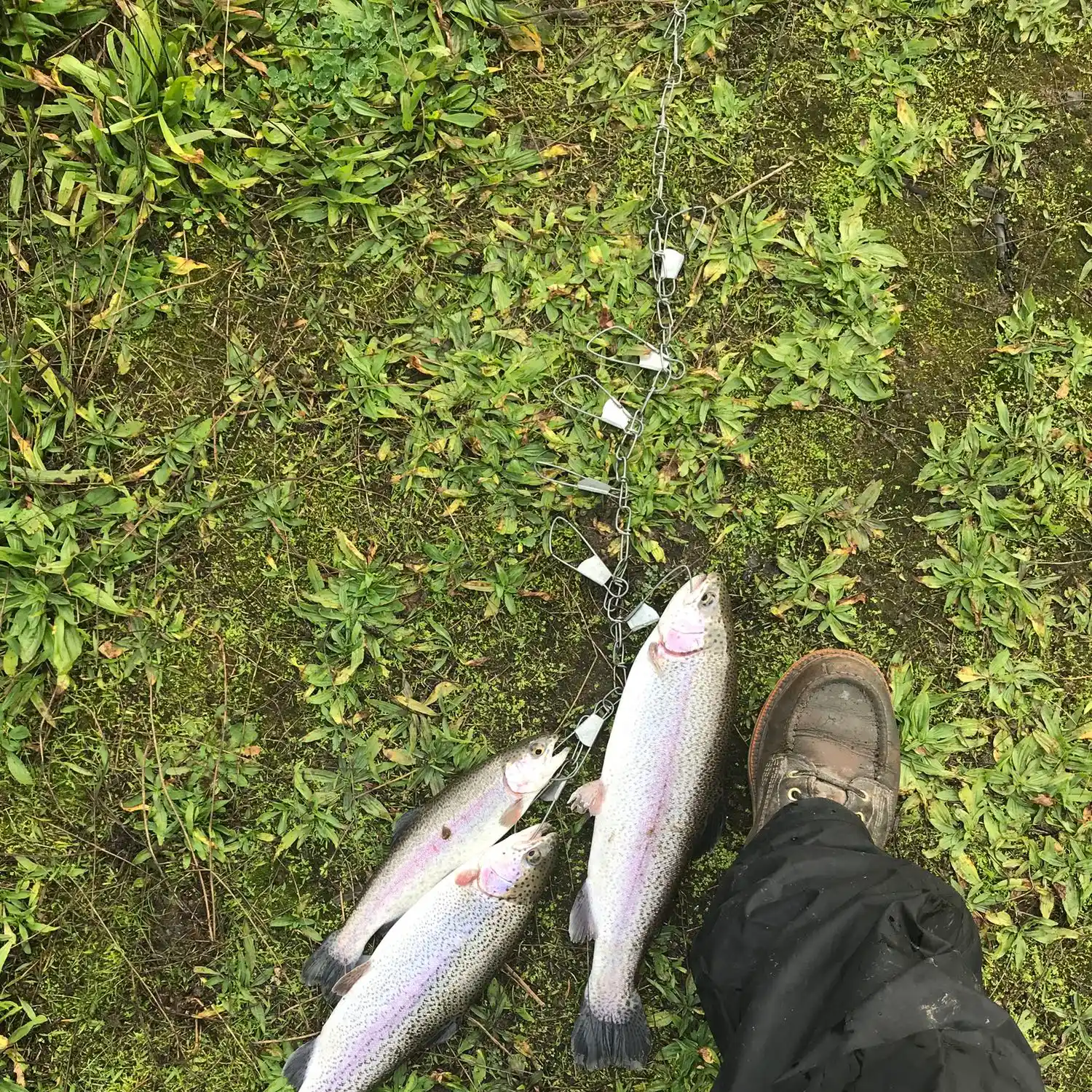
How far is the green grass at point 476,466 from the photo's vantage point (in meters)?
3.27

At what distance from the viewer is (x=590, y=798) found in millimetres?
3133

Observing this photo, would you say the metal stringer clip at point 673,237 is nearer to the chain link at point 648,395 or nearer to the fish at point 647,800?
the chain link at point 648,395

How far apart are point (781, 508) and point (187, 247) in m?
2.81

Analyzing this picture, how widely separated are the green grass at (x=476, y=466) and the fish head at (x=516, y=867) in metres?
0.25

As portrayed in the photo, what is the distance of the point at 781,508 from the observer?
133 inches

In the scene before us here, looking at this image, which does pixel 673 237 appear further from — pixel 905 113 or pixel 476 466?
pixel 476 466

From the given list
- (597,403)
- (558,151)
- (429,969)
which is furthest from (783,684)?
(558,151)

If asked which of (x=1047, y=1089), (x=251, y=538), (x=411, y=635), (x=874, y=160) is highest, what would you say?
(x=874, y=160)

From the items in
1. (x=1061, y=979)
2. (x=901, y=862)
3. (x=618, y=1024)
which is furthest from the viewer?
(x=1061, y=979)

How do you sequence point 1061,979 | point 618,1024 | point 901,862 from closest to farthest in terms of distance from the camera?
point 901,862 < point 618,1024 < point 1061,979

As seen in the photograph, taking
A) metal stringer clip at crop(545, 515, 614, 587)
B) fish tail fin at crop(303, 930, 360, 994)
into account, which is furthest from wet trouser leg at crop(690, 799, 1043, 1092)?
fish tail fin at crop(303, 930, 360, 994)

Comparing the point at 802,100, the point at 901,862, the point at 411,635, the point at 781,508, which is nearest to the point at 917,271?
the point at 802,100

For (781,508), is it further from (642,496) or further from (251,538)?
(251,538)

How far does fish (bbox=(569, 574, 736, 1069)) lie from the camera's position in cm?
308
